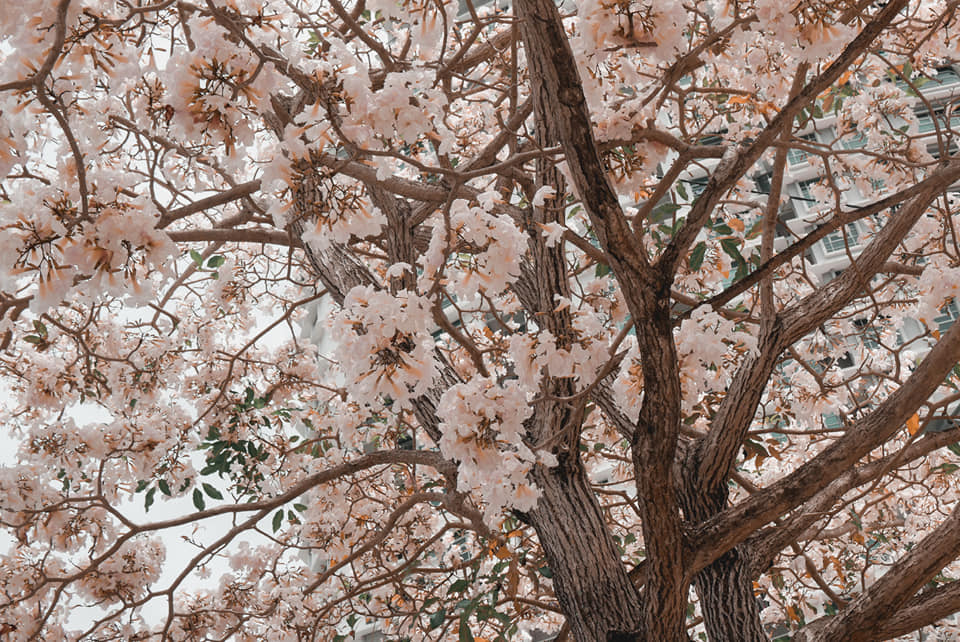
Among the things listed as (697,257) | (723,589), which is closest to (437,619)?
(723,589)

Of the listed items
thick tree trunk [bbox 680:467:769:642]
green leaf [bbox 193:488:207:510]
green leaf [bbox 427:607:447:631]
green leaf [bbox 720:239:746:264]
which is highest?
green leaf [bbox 193:488:207:510]

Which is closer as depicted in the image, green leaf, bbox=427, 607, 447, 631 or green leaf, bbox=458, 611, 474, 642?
green leaf, bbox=458, 611, 474, 642

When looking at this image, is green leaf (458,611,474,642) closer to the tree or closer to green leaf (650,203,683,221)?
the tree

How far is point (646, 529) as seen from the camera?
2.06m

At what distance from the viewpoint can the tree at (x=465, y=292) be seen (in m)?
1.51

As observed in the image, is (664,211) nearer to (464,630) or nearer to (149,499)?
(464,630)

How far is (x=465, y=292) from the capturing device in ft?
5.65

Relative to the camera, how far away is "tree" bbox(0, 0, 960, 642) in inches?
59.3

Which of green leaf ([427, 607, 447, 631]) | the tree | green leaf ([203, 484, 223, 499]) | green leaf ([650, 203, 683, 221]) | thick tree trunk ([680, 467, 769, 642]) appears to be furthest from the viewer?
green leaf ([203, 484, 223, 499])

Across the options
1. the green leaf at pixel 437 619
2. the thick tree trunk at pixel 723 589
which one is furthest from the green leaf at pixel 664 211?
the green leaf at pixel 437 619

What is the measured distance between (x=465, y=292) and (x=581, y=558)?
962 mm

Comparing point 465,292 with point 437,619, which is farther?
point 437,619

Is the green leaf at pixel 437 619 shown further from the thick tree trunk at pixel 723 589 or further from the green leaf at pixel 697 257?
the green leaf at pixel 697 257

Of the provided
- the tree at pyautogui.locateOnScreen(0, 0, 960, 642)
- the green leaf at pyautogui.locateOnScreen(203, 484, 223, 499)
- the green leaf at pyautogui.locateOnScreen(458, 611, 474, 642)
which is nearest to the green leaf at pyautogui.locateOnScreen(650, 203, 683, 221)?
the tree at pyautogui.locateOnScreen(0, 0, 960, 642)
